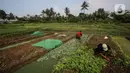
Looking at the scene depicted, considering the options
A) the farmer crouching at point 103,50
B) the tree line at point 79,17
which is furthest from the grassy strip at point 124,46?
the tree line at point 79,17

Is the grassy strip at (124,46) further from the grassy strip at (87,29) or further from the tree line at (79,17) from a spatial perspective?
the tree line at (79,17)

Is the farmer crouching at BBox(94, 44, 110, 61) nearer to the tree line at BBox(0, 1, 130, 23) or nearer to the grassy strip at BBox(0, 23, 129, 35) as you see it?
the grassy strip at BBox(0, 23, 129, 35)

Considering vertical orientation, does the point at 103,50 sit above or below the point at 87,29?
above

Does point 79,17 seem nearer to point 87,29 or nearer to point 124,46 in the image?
point 87,29

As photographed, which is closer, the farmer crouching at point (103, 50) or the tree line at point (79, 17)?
the farmer crouching at point (103, 50)

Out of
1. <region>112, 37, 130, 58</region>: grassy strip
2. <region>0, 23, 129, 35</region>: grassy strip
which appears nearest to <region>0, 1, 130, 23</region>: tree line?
<region>0, 23, 129, 35</region>: grassy strip

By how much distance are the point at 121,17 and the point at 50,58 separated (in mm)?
30891

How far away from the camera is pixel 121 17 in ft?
111

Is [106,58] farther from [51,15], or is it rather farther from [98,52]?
[51,15]

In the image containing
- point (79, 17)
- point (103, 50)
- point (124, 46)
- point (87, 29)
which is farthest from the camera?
point (79, 17)

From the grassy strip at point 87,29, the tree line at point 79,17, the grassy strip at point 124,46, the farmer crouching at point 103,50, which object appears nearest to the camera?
the farmer crouching at point 103,50

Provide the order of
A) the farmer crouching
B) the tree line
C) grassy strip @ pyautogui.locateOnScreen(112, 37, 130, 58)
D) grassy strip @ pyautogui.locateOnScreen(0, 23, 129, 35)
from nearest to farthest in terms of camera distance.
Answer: the farmer crouching < grassy strip @ pyautogui.locateOnScreen(112, 37, 130, 58) < grassy strip @ pyautogui.locateOnScreen(0, 23, 129, 35) < the tree line

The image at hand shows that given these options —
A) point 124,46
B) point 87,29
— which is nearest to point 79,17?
point 87,29

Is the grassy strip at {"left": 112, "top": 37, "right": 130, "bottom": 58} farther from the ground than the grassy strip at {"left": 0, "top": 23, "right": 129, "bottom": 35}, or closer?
closer
